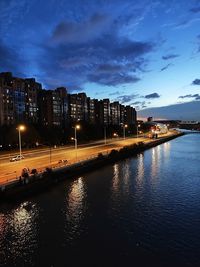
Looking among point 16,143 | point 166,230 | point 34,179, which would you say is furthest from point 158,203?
point 16,143

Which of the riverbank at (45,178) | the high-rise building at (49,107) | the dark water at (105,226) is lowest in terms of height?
the dark water at (105,226)

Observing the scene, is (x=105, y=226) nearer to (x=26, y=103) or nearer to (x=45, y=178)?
(x=45, y=178)

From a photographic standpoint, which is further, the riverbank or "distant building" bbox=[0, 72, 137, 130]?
"distant building" bbox=[0, 72, 137, 130]

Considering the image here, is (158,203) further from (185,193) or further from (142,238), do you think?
(142,238)

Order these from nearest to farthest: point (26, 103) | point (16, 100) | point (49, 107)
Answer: point (16, 100), point (26, 103), point (49, 107)

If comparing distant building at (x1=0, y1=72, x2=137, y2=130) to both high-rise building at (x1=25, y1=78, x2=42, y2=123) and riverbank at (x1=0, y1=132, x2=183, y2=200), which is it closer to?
high-rise building at (x1=25, y1=78, x2=42, y2=123)

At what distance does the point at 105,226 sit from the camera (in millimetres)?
31859

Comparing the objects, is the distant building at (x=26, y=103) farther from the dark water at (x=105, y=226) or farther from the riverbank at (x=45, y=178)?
the dark water at (x=105, y=226)

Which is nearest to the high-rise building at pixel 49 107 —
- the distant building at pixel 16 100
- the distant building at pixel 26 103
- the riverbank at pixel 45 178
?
the distant building at pixel 26 103

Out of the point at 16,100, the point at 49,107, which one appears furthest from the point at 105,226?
the point at 49,107

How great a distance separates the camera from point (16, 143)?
9725 centimetres

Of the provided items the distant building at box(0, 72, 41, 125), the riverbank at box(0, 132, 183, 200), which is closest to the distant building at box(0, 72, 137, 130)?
the distant building at box(0, 72, 41, 125)

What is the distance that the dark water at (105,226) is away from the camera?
82.3ft

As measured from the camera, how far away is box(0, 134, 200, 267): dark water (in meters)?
25.1
